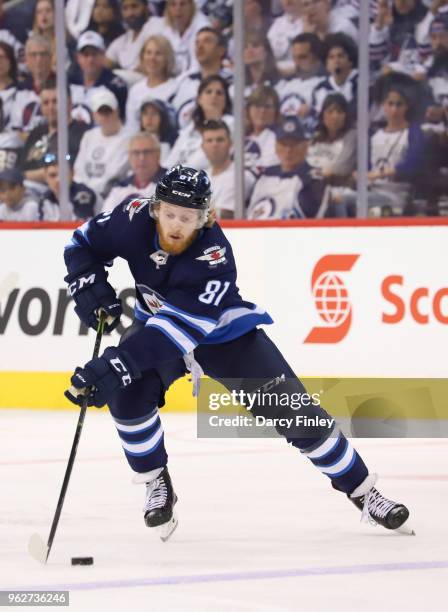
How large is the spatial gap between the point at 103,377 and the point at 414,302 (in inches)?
123

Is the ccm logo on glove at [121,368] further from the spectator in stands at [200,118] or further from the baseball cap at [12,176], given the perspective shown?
the baseball cap at [12,176]

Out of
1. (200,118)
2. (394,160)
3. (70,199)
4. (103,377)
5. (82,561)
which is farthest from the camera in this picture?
(70,199)

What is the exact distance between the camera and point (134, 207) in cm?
373

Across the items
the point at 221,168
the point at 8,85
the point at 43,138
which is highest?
the point at 8,85

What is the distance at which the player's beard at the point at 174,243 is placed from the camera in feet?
11.7

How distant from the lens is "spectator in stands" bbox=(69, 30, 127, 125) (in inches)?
329

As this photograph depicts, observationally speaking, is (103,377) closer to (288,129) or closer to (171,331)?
(171,331)

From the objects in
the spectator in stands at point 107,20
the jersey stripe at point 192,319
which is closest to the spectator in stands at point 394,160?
the spectator in stands at point 107,20

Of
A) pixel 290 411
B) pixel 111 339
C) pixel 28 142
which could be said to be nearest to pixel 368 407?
pixel 111 339

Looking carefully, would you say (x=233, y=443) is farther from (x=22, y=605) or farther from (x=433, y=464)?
(x=22, y=605)

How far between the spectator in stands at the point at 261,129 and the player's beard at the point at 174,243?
4412 mm

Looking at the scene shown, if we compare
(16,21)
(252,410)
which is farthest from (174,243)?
(16,21)

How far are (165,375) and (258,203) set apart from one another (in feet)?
14.2

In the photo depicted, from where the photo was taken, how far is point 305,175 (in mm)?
7934
